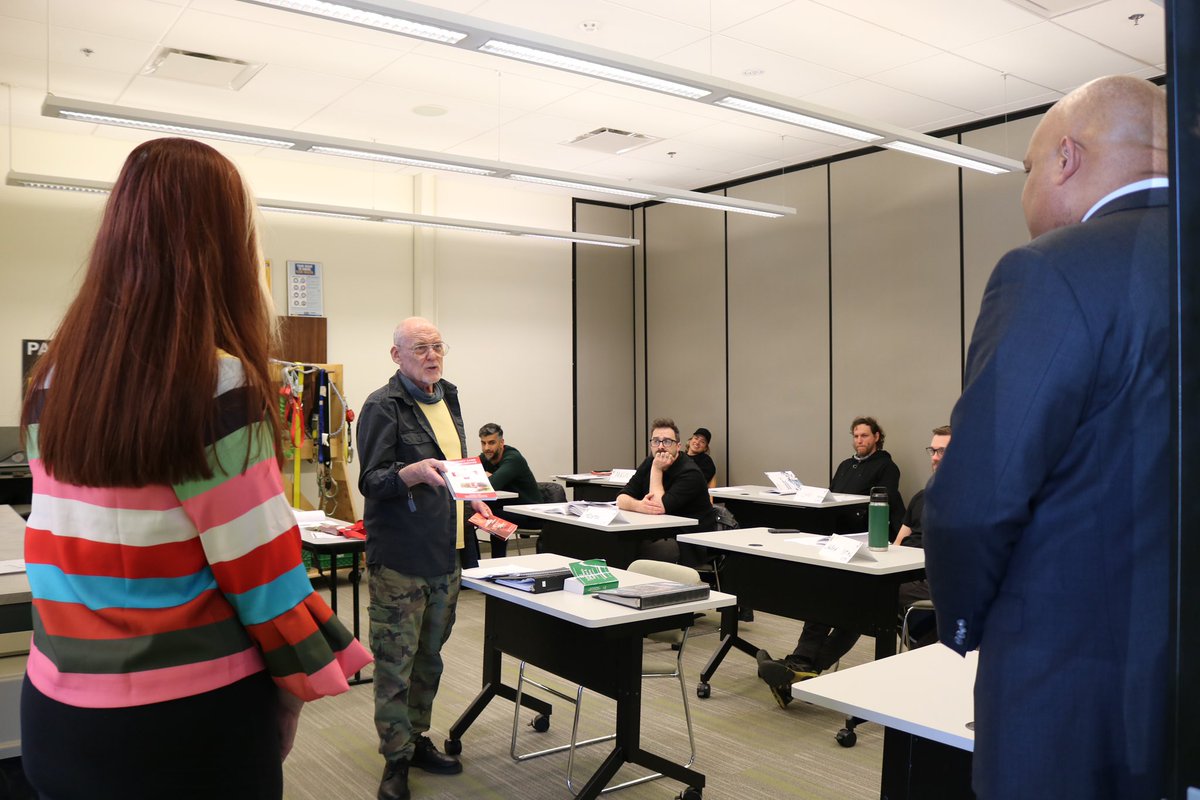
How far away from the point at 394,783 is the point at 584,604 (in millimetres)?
1005

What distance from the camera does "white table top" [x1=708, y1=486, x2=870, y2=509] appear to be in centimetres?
661

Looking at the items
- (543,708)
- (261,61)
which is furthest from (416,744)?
(261,61)

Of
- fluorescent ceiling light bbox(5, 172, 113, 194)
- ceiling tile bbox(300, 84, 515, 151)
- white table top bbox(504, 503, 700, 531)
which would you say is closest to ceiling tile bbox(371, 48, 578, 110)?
ceiling tile bbox(300, 84, 515, 151)

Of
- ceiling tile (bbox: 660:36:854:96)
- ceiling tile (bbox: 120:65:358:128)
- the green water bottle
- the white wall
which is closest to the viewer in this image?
the green water bottle

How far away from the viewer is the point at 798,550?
4.43 metres

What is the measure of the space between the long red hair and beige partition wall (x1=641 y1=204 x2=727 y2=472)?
877 cm

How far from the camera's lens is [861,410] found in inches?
330

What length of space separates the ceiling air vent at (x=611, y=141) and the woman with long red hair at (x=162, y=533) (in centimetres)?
691

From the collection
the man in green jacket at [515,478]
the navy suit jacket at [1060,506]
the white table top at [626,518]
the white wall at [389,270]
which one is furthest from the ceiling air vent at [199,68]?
the navy suit jacket at [1060,506]

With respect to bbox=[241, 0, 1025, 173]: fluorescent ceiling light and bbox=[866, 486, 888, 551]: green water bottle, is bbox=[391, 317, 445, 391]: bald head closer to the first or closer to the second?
bbox=[241, 0, 1025, 173]: fluorescent ceiling light

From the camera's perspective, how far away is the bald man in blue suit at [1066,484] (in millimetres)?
981

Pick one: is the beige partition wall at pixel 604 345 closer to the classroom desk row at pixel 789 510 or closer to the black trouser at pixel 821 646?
the classroom desk row at pixel 789 510

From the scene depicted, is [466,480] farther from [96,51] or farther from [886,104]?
[886,104]

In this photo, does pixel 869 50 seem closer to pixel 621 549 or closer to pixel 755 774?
pixel 621 549
